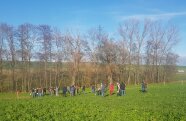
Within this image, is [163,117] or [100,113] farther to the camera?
[100,113]

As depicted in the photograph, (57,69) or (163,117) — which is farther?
(57,69)

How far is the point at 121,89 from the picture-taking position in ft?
138

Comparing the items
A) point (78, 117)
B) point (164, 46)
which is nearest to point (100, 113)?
point (78, 117)

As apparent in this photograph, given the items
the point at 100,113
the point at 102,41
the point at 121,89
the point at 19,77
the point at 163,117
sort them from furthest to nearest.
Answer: the point at 102,41, the point at 19,77, the point at 121,89, the point at 100,113, the point at 163,117

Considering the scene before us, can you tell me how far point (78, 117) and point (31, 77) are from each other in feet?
203

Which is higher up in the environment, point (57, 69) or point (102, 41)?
point (102, 41)

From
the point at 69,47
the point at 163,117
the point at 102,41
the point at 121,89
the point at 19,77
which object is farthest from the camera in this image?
the point at 102,41

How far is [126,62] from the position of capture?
90.4 meters

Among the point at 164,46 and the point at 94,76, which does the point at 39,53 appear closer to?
the point at 94,76

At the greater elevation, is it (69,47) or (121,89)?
(69,47)

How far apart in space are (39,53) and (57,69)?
784 centimetres

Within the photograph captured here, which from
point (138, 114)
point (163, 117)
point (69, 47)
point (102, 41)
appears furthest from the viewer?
point (102, 41)

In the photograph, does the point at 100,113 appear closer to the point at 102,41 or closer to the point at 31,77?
the point at 31,77

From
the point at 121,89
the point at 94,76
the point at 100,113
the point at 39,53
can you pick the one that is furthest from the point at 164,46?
the point at 100,113
